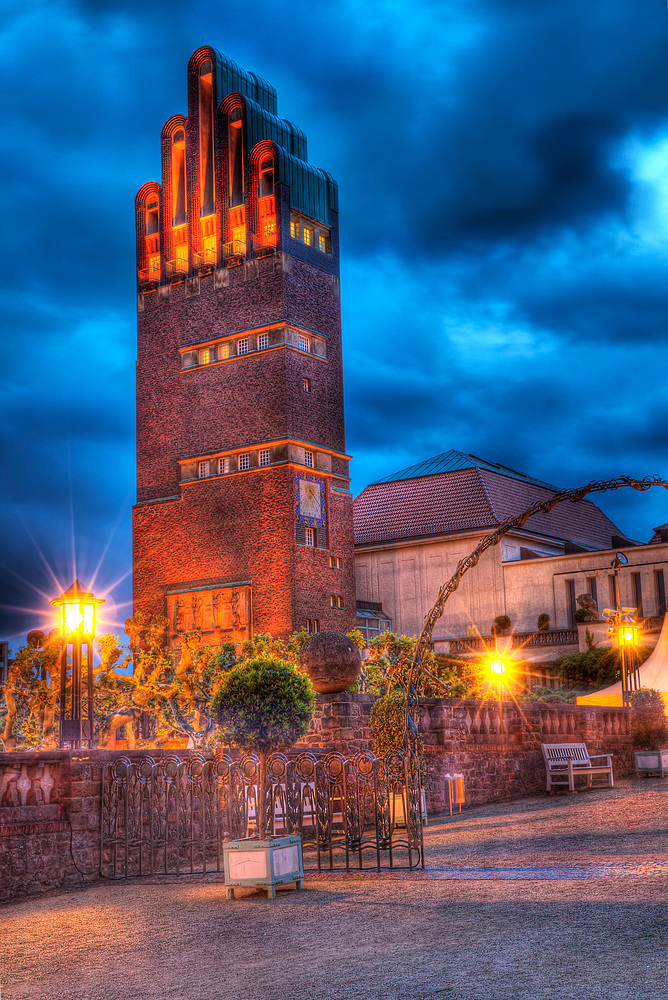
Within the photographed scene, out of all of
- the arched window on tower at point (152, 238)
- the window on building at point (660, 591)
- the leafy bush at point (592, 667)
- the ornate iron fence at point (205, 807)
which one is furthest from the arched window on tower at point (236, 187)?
the ornate iron fence at point (205, 807)

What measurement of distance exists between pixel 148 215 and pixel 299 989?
2179 inches

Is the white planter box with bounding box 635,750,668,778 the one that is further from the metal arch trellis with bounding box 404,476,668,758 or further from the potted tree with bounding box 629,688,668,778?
the metal arch trellis with bounding box 404,476,668,758

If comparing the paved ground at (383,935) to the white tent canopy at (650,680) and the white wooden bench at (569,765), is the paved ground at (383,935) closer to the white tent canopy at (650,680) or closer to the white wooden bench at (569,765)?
the white wooden bench at (569,765)

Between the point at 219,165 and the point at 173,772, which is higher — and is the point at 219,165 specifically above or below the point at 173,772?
above

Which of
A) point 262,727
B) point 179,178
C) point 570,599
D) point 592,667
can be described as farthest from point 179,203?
point 262,727

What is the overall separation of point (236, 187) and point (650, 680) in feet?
112

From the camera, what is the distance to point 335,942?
7.88 m

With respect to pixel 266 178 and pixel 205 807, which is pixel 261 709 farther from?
pixel 266 178

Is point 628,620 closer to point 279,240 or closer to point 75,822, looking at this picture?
point 75,822

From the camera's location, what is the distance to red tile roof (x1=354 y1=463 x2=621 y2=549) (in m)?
62.2

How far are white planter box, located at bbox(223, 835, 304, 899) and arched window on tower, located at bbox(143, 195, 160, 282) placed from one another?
4996 centimetres

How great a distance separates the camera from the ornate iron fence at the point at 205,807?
12203 millimetres

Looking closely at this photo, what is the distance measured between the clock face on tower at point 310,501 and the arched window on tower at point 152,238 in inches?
588

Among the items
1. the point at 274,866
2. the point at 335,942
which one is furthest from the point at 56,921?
the point at 335,942
